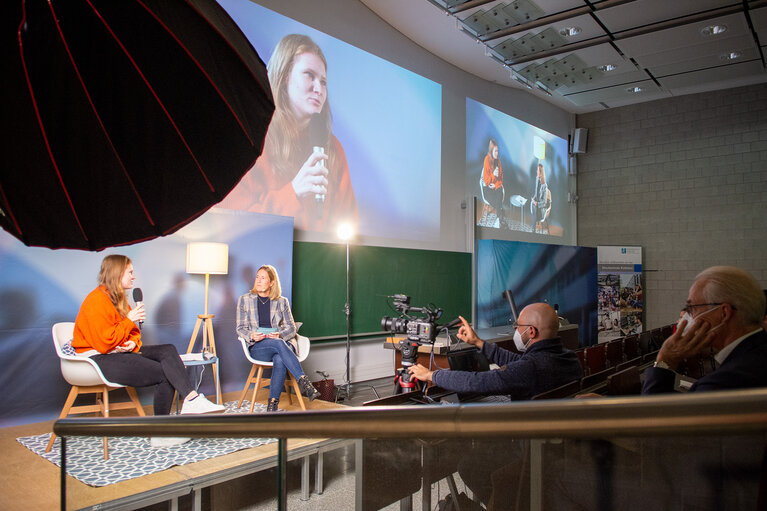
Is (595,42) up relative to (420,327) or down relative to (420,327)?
up

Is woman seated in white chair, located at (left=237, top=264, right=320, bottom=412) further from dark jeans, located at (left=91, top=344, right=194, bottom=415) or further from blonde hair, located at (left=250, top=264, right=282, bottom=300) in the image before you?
dark jeans, located at (left=91, top=344, right=194, bottom=415)

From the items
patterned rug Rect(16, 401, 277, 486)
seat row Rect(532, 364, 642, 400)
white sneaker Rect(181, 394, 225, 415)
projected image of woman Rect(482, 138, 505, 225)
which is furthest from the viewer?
projected image of woman Rect(482, 138, 505, 225)

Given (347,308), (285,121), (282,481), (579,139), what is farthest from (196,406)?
(579,139)

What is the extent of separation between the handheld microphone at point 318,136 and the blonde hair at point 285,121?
100 millimetres

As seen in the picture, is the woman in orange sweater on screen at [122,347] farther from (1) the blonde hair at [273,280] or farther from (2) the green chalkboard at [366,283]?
(2) the green chalkboard at [366,283]

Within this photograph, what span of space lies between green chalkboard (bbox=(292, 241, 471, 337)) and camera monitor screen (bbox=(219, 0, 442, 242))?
0.93 ft

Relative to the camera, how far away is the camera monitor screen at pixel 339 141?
5.29m

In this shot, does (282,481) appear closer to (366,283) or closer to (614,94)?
(366,283)

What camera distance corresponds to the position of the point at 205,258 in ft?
13.5

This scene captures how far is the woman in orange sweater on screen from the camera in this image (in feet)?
10.7

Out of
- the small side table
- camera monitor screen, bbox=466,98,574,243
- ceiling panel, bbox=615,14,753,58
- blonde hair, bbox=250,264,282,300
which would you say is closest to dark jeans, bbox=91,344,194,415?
the small side table

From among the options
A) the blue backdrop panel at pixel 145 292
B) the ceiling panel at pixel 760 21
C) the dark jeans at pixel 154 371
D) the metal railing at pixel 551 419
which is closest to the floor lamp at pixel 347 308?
the blue backdrop panel at pixel 145 292

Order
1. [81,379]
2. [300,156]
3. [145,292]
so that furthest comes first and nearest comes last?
[300,156]
[145,292]
[81,379]

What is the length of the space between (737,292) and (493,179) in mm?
6949
